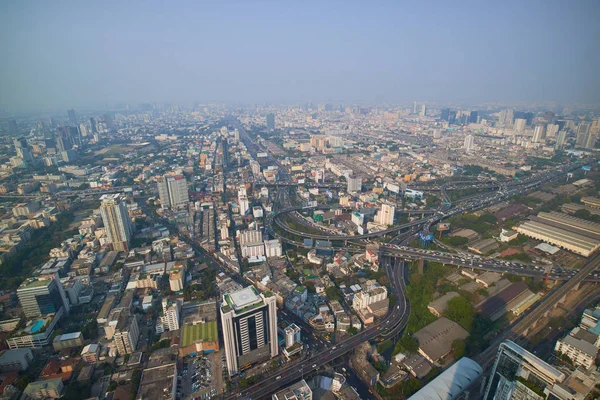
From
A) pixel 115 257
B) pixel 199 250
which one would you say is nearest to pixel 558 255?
pixel 199 250

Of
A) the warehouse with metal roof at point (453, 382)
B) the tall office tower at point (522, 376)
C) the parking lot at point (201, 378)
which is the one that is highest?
the tall office tower at point (522, 376)

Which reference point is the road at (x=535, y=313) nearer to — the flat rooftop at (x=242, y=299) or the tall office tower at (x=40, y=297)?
the flat rooftop at (x=242, y=299)

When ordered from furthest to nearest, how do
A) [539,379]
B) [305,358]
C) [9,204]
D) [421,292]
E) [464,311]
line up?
[9,204], [421,292], [464,311], [305,358], [539,379]

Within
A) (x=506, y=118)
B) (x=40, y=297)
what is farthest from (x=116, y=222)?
(x=506, y=118)

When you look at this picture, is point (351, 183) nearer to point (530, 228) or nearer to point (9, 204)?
point (530, 228)

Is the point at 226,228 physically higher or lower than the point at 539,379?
lower

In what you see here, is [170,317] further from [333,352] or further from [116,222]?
[116,222]

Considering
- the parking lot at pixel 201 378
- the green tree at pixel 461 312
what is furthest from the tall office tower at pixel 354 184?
the parking lot at pixel 201 378

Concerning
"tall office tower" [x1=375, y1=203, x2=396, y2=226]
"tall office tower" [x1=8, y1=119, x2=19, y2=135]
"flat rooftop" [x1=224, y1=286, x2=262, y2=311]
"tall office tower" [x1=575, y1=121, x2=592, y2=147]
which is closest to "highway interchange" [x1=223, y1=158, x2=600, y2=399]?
"tall office tower" [x1=375, y1=203, x2=396, y2=226]
